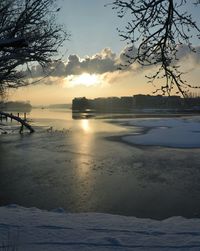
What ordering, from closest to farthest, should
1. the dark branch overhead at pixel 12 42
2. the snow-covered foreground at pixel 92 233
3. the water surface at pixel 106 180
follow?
the dark branch overhead at pixel 12 42 < the snow-covered foreground at pixel 92 233 < the water surface at pixel 106 180

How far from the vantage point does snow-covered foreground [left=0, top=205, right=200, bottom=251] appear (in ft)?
20.0

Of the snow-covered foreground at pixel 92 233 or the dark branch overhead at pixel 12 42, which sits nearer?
the dark branch overhead at pixel 12 42

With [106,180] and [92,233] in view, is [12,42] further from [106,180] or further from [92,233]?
[106,180]

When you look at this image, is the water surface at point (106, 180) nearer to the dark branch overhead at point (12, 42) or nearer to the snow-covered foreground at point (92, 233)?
the snow-covered foreground at point (92, 233)

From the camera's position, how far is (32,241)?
6.21 metres

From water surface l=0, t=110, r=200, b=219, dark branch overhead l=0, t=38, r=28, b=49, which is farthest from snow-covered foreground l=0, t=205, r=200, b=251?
dark branch overhead l=0, t=38, r=28, b=49

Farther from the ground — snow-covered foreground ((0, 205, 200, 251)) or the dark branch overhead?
the dark branch overhead

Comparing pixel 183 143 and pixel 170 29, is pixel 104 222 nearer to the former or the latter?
pixel 170 29

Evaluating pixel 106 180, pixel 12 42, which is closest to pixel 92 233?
pixel 12 42

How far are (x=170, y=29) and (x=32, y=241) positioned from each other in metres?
3.86

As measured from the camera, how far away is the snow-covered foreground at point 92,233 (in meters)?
6.09

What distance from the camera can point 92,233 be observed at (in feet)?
22.3

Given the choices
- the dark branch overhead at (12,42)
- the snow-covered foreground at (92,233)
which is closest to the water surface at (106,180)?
the snow-covered foreground at (92,233)

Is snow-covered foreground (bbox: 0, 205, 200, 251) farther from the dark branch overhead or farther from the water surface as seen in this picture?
the dark branch overhead
